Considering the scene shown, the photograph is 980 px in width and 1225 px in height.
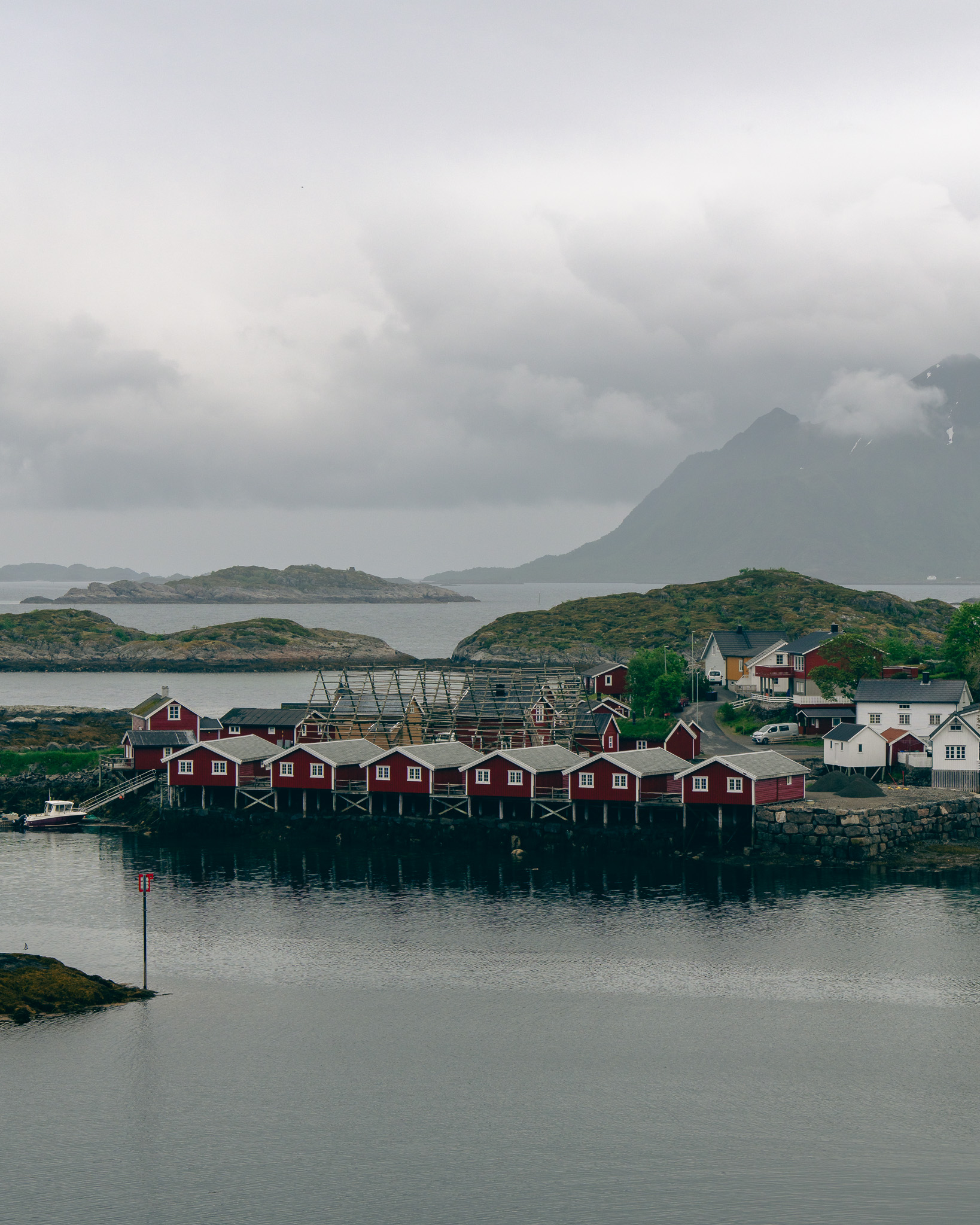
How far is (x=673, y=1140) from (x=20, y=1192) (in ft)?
59.4

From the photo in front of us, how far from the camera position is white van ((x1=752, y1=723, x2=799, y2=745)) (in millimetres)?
97312

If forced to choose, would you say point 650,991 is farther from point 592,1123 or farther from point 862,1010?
point 592,1123

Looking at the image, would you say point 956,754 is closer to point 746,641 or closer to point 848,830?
point 848,830

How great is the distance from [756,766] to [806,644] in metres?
45.5

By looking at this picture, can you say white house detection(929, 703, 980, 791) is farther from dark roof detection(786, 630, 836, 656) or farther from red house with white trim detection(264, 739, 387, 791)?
red house with white trim detection(264, 739, 387, 791)

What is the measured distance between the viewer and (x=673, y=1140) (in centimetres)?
3509

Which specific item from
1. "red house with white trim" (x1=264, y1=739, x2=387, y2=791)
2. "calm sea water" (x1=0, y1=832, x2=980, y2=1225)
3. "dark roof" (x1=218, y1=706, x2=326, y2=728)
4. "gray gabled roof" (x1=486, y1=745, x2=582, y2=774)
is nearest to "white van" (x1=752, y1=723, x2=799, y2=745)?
"gray gabled roof" (x1=486, y1=745, x2=582, y2=774)

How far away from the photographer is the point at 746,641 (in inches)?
5266

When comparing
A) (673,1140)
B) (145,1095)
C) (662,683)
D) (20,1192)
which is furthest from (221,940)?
(662,683)

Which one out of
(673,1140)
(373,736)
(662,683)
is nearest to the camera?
(673,1140)

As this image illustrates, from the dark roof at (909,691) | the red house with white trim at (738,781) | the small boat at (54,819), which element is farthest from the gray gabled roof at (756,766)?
the small boat at (54,819)

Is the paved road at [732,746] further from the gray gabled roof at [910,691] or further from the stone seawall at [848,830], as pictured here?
the stone seawall at [848,830]

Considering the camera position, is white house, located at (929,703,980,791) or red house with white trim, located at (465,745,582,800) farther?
white house, located at (929,703,980,791)

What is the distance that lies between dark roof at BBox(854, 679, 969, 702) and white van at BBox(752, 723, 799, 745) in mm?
10274
